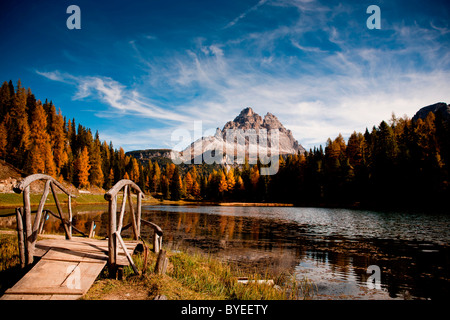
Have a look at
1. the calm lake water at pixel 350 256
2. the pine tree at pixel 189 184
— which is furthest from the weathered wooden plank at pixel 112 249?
the pine tree at pixel 189 184

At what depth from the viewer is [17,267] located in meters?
8.76

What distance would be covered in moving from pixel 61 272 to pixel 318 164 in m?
80.0

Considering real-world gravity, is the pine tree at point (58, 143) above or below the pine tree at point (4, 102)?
below

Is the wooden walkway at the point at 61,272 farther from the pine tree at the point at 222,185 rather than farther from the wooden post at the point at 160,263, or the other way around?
the pine tree at the point at 222,185

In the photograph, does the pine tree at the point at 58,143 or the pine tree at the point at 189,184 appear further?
the pine tree at the point at 189,184

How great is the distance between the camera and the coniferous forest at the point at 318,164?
179ft

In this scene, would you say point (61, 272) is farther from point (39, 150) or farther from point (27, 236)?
point (39, 150)

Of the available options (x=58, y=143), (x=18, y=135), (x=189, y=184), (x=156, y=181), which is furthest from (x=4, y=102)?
(x=189, y=184)

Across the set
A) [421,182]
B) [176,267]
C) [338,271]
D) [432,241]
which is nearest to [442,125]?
[421,182]

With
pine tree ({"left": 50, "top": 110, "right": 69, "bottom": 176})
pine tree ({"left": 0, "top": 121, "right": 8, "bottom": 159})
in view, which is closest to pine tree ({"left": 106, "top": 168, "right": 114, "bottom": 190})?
pine tree ({"left": 50, "top": 110, "right": 69, "bottom": 176})

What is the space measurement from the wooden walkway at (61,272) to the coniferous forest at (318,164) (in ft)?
159

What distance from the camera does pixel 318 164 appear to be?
78.2m
